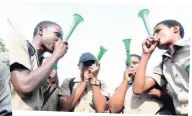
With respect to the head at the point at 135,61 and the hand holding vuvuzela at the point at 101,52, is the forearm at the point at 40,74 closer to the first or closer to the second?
the hand holding vuvuzela at the point at 101,52

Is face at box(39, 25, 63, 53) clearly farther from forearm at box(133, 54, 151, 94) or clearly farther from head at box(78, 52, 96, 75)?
forearm at box(133, 54, 151, 94)

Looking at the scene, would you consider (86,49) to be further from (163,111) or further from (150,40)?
(163,111)

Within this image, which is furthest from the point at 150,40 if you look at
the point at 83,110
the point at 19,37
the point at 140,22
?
the point at 19,37

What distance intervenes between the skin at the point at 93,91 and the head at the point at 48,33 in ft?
0.66

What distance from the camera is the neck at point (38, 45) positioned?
1.58 metres

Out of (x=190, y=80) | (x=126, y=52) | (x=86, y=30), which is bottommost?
(x=190, y=80)

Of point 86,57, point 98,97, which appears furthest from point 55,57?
point 98,97

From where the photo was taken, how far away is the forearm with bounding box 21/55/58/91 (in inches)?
62.0

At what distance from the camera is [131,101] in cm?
159

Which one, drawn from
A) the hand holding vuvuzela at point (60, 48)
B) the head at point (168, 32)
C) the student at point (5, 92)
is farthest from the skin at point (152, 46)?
the student at point (5, 92)

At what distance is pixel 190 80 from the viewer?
1.56 m

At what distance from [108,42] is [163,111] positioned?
0.44 metres

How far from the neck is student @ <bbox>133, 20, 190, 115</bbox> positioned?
0.48 meters

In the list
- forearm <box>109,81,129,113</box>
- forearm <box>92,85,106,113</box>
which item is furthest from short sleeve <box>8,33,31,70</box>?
forearm <box>109,81,129,113</box>
